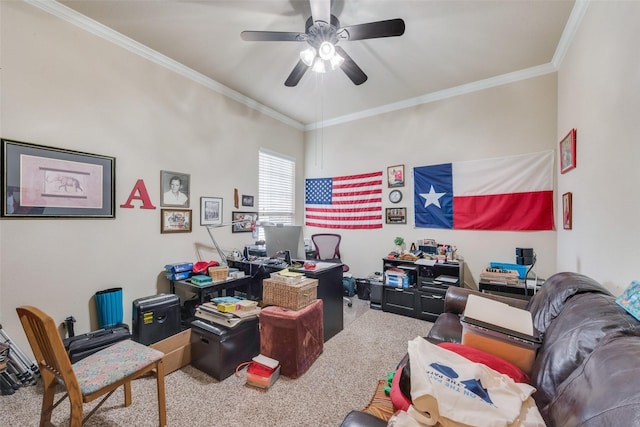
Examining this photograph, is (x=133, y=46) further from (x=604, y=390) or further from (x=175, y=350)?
(x=604, y=390)

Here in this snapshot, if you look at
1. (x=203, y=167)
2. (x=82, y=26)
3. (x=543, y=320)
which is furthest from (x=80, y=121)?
(x=543, y=320)

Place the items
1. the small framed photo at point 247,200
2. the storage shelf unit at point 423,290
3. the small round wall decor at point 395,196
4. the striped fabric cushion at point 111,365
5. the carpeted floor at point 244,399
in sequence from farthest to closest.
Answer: the small round wall decor at point 395,196, the small framed photo at point 247,200, the storage shelf unit at point 423,290, the carpeted floor at point 244,399, the striped fabric cushion at point 111,365

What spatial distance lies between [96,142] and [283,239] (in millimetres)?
2052

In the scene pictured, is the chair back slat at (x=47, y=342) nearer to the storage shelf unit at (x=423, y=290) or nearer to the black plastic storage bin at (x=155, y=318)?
the black plastic storage bin at (x=155, y=318)

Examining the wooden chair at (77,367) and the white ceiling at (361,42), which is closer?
the wooden chair at (77,367)

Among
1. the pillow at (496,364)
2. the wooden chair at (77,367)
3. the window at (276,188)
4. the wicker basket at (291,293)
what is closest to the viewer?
the pillow at (496,364)

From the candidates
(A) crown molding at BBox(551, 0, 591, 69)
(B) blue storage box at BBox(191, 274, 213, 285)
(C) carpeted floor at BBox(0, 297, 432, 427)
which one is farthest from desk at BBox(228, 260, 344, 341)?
(A) crown molding at BBox(551, 0, 591, 69)

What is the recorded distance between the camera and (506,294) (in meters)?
2.91

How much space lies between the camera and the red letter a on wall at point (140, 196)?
2668 millimetres

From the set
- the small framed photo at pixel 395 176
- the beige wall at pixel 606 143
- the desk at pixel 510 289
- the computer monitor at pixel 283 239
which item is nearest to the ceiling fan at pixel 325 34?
A: the beige wall at pixel 606 143

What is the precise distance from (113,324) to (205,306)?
3.19 feet

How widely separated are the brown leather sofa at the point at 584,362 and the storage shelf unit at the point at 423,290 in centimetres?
155

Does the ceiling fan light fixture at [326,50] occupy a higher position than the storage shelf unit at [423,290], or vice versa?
the ceiling fan light fixture at [326,50]

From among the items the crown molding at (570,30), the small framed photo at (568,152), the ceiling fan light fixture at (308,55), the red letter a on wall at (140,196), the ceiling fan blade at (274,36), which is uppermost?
the crown molding at (570,30)
